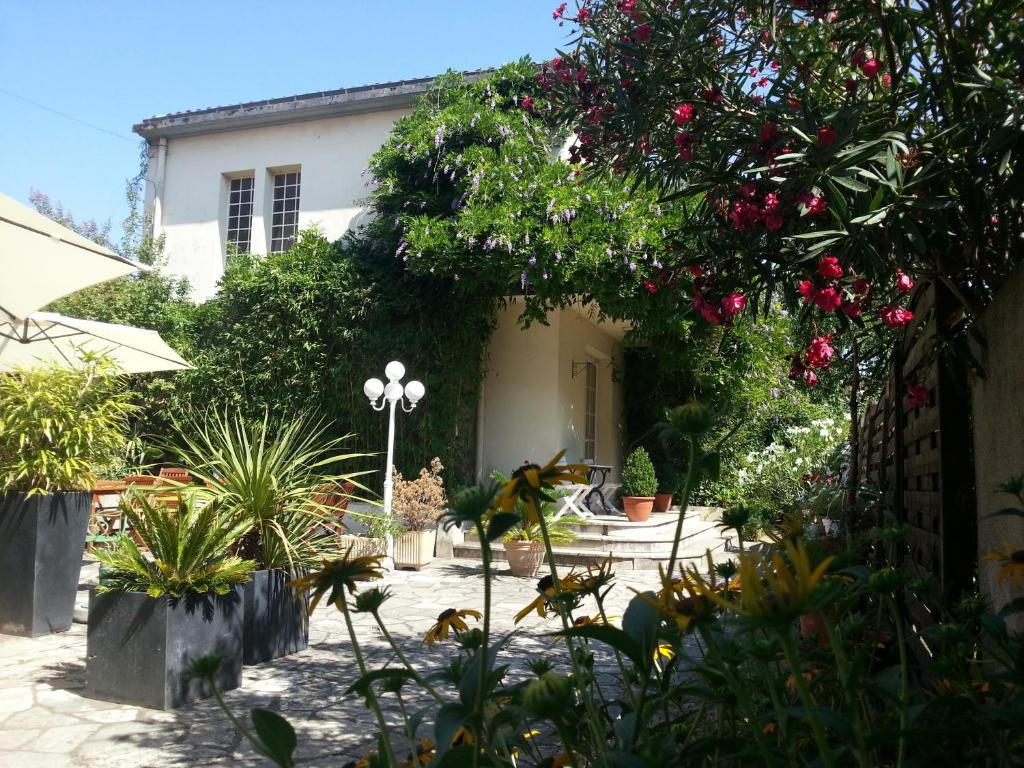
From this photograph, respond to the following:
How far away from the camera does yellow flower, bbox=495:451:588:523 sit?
105 centimetres

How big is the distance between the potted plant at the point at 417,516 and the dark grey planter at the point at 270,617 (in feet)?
12.2

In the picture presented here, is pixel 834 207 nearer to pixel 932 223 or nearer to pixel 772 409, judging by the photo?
pixel 932 223

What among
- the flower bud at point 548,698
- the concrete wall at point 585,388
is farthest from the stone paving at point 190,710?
the concrete wall at point 585,388

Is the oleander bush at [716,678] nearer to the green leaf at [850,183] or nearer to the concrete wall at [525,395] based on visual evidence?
the green leaf at [850,183]

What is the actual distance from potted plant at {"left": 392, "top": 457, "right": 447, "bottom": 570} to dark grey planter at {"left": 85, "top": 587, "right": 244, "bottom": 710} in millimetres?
4687

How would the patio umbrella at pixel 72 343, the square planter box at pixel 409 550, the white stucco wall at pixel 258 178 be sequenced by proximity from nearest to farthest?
1. the patio umbrella at pixel 72 343
2. the square planter box at pixel 409 550
3. the white stucco wall at pixel 258 178

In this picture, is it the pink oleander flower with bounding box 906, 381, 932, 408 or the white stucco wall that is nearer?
the pink oleander flower with bounding box 906, 381, 932, 408

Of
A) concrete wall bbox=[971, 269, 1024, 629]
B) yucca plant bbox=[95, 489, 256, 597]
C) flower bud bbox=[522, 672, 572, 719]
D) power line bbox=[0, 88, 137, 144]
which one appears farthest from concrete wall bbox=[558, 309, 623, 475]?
flower bud bbox=[522, 672, 572, 719]

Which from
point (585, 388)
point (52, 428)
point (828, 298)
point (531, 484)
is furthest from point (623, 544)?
point (531, 484)

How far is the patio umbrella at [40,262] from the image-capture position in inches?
201

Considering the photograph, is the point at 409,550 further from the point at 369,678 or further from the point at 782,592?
the point at 782,592

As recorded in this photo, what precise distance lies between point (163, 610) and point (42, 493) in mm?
1986

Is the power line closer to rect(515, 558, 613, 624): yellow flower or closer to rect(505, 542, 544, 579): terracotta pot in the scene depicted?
rect(505, 542, 544, 579): terracotta pot

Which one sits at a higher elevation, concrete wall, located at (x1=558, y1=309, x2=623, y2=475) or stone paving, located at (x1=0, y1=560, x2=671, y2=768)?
concrete wall, located at (x1=558, y1=309, x2=623, y2=475)
